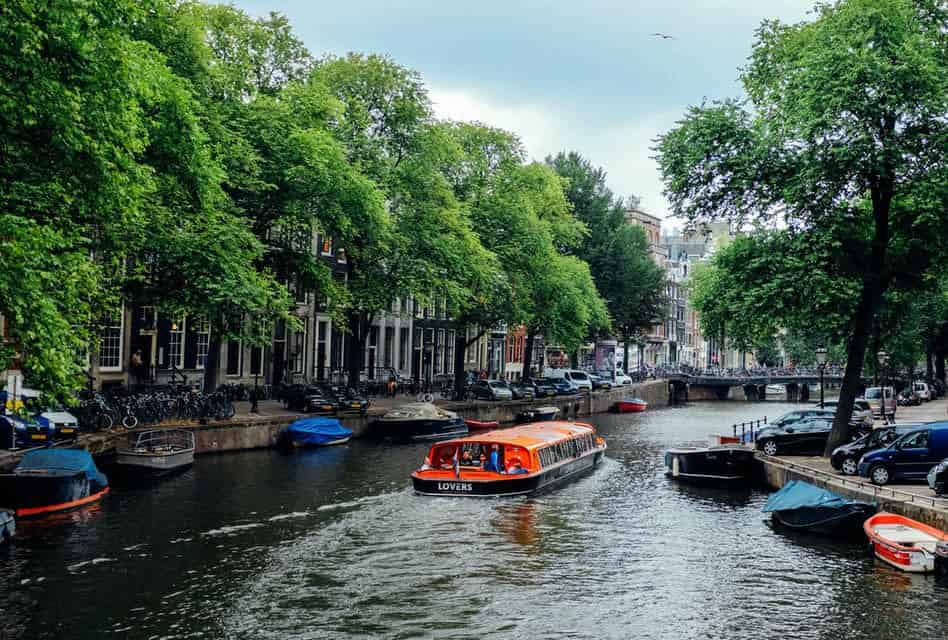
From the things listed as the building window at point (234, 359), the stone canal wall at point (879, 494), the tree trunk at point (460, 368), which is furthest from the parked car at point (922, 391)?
the building window at point (234, 359)

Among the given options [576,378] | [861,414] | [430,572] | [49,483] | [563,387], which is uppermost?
[576,378]

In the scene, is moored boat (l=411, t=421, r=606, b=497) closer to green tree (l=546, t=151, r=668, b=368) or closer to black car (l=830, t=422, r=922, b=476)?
black car (l=830, t=422, r=922, b=476)

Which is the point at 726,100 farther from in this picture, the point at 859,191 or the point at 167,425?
the point at 167,425

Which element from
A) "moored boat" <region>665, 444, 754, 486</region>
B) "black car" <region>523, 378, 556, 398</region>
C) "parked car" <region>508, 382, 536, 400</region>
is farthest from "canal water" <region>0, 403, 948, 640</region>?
"black car" <region>523, 378, 556, 398</region>

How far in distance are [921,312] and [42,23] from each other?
59799 millimetres

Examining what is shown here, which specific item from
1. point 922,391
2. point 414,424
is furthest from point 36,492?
point 922,391

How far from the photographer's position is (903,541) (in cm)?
2180

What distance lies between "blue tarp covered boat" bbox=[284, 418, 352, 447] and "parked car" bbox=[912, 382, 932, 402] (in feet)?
155

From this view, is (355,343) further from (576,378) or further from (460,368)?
(576,378)

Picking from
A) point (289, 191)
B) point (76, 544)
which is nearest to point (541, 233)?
point (289, 191)

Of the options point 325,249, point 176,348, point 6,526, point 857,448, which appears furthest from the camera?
point 325,249

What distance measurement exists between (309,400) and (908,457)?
28049mm

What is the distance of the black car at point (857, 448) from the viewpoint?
98.8ft

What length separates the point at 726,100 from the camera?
33.4 m
